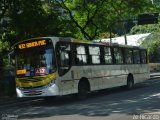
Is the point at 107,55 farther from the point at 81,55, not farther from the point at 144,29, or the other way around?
the point at 144,29

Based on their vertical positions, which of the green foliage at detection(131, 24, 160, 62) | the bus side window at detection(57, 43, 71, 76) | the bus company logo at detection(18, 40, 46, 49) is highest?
the green foliage at detection(131, 24, 160, 62)

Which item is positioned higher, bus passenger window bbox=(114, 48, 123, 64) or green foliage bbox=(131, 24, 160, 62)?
green foliage bbox=(131, 24, 160, 62)

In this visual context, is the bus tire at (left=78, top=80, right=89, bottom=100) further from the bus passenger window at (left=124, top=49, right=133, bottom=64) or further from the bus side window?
the bus passenger window at (left=124, top=49, right=133, bottom=64)

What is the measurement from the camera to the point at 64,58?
1992 centimetres

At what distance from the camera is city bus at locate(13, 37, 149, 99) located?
62.9 ft

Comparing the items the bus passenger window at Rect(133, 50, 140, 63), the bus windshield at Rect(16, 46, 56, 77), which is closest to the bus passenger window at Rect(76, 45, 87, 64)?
the bus windshield at Rect(16, 46, 56, 77)

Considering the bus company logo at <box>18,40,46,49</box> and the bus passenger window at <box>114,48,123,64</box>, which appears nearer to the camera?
the bus company logo at <box>18,40,46,49</box>

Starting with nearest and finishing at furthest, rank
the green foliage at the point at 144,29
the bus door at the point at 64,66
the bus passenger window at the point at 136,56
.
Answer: the bus door at the point at 64,66
the bus passenger window at the point at 136,56
the green foliage at the point at 144,29

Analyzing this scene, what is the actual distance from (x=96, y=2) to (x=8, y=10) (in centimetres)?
1015

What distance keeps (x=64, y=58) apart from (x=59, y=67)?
738 millimetres

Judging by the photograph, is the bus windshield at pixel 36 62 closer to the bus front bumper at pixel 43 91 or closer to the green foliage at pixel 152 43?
the bus front bumper at pixel 43 91

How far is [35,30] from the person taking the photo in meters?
27.5

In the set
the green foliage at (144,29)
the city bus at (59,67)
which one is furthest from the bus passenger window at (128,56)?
the green foliage at (144,29)

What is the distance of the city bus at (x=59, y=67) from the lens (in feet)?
62.9
